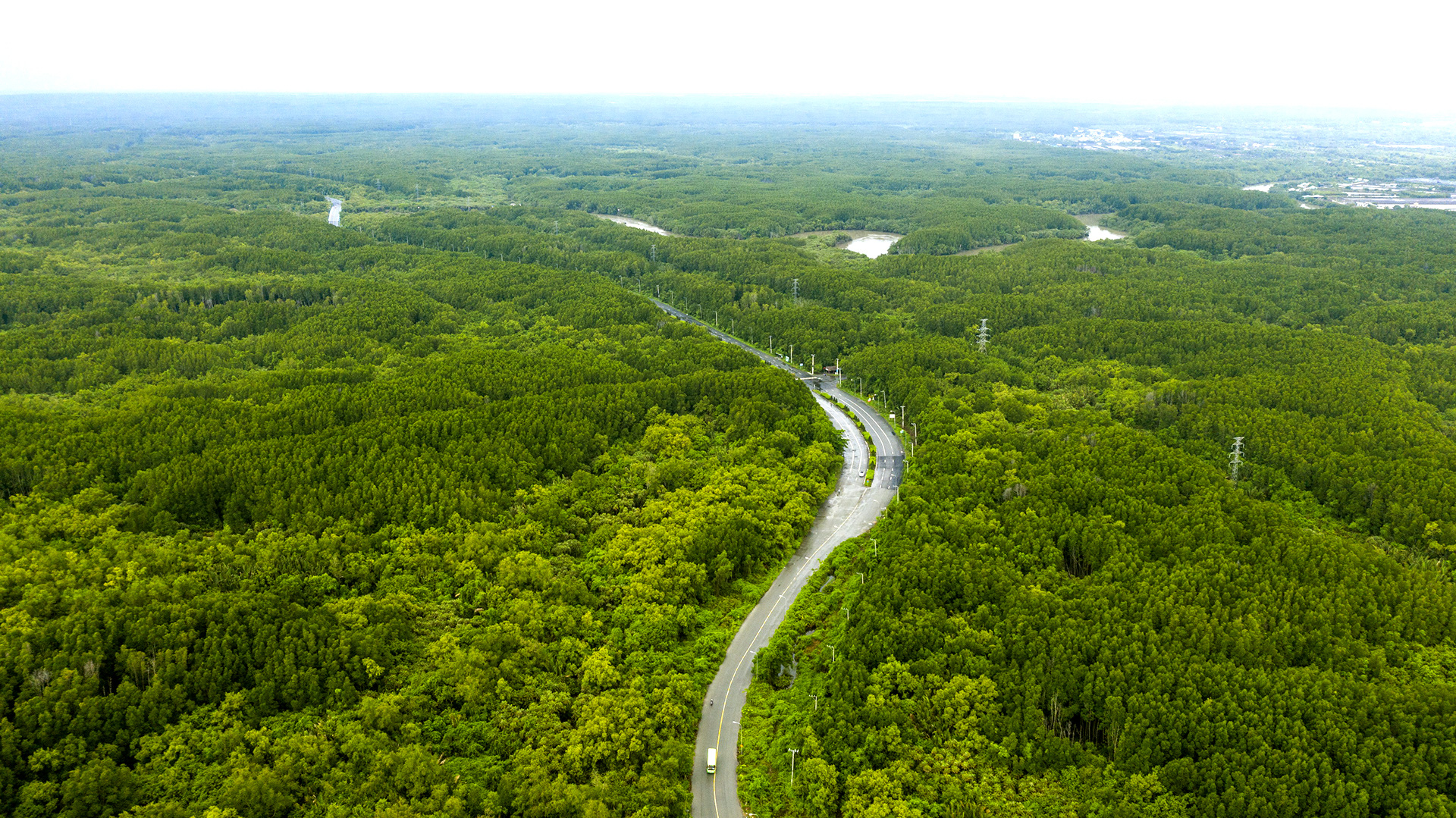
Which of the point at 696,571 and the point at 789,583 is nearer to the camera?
the point at 696,571

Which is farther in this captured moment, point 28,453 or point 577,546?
point 28,453

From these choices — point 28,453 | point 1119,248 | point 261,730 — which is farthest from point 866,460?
point 1119,248

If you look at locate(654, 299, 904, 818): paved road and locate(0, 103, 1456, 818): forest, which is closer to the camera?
locate(0, 103, 1456, 818): forest

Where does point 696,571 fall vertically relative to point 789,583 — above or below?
above

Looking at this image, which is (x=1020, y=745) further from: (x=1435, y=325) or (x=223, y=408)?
(x=1435, y=325)
